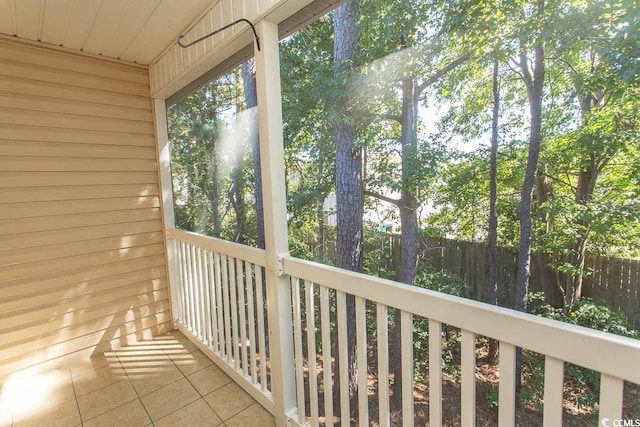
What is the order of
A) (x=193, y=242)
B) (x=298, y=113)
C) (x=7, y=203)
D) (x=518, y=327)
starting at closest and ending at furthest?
(x=518, y=327), (x=298, y=113), (x=7, y=203), (x=193, y=242)

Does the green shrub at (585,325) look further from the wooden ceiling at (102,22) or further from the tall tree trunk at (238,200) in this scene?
the wooden ceiling at (102,22)

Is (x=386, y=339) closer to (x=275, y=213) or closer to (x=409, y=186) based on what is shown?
(x=409, y=186)

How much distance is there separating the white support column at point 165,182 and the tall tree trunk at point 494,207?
8.66ft

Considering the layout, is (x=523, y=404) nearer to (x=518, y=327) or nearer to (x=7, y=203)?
(x=518, y=327)

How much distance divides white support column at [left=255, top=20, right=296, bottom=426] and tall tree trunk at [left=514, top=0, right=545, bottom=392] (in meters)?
1.02

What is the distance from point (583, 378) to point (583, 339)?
0.22m

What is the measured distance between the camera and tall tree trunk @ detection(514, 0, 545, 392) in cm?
91

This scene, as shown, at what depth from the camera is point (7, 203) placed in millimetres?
2133

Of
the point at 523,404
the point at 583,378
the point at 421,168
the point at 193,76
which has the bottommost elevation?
the point at 523,404

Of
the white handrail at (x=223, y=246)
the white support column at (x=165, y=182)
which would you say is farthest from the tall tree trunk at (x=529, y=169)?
the white support column at (x=165, y=182)

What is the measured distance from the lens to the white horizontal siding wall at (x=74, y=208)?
217cm

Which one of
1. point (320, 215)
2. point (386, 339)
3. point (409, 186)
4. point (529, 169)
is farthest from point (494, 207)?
point (320, 215)

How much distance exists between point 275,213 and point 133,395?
1.61 meters

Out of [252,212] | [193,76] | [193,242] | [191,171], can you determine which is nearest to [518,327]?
[252,212]
